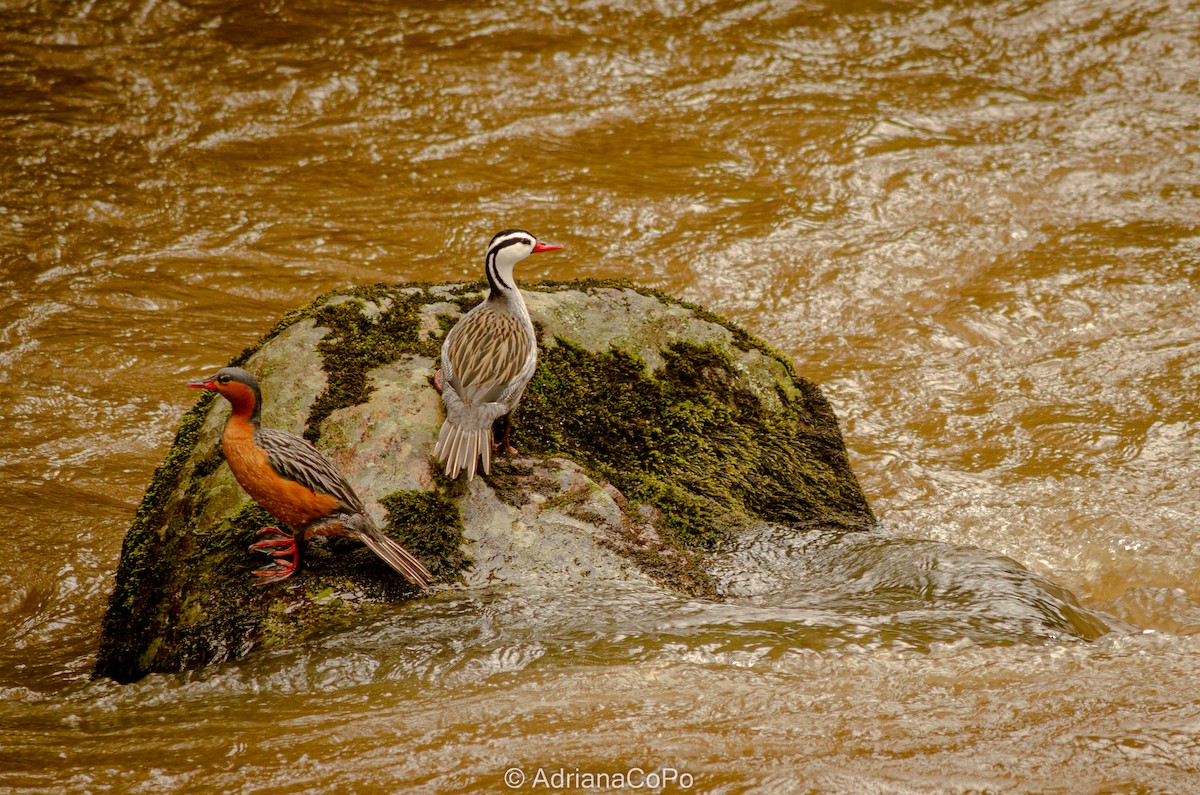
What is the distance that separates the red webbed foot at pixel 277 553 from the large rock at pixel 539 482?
5 centimetres

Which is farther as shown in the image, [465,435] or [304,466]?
[465,435]

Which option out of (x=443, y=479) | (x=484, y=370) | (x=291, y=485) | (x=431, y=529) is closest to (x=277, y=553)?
(x=291, y=485)

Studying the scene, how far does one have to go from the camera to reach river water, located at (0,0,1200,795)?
3.80 metres

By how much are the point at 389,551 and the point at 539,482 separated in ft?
2.73

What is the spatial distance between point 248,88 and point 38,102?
232cm

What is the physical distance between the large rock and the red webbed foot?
5 cm

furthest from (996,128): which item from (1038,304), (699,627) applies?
(699,627)

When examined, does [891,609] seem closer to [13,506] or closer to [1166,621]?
[1166,621]

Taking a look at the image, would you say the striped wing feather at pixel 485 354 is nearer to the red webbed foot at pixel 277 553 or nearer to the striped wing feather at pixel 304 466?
the striped wing feather at pixel 304 466

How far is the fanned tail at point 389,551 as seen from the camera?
427 cm

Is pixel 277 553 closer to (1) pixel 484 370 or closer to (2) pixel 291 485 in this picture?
(2) pixel 291 485

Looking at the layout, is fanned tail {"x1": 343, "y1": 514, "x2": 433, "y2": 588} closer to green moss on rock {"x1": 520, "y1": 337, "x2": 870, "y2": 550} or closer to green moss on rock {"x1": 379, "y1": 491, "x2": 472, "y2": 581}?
green moss on rock {"x1": 379, "y1": 491, "x2": 472, "y2": 581}

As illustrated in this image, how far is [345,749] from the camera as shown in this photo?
370cm

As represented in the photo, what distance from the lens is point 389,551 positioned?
14.1 ft
